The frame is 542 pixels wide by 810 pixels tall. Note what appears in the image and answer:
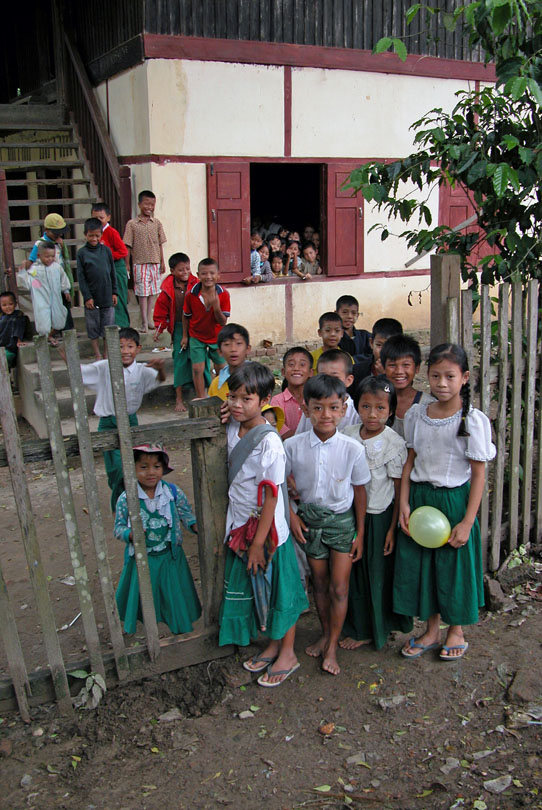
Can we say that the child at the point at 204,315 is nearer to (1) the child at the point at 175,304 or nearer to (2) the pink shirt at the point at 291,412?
(1) the child at the point at 175,304

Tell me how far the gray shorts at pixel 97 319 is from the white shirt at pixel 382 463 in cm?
470

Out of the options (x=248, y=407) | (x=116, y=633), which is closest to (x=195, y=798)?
(x=116, y=633)

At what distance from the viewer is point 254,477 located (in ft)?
10.0

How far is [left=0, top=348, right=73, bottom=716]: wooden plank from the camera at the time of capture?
8.68 ft

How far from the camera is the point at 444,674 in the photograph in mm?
3281

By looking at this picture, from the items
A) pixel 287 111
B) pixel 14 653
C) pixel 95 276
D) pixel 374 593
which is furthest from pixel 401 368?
pixel 287 111

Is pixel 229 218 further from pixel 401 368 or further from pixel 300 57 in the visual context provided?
pixel 401 368

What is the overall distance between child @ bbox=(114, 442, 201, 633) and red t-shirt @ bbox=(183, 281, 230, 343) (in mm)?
3421

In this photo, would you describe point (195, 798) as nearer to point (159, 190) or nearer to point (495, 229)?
point (495, 229)

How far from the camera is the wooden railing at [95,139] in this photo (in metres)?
8.70

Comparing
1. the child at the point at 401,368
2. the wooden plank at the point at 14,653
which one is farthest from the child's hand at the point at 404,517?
the wooden plank at the point at 14,653

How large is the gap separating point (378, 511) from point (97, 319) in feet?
16.0

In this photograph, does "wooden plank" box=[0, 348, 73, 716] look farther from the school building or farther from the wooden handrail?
the wooden handrail

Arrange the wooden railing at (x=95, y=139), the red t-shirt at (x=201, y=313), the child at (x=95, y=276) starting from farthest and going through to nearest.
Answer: the wooden railing at (x=95, y=139) → the child at (x=95, y=276) → the red t-shirt at (x=201, y=313)
